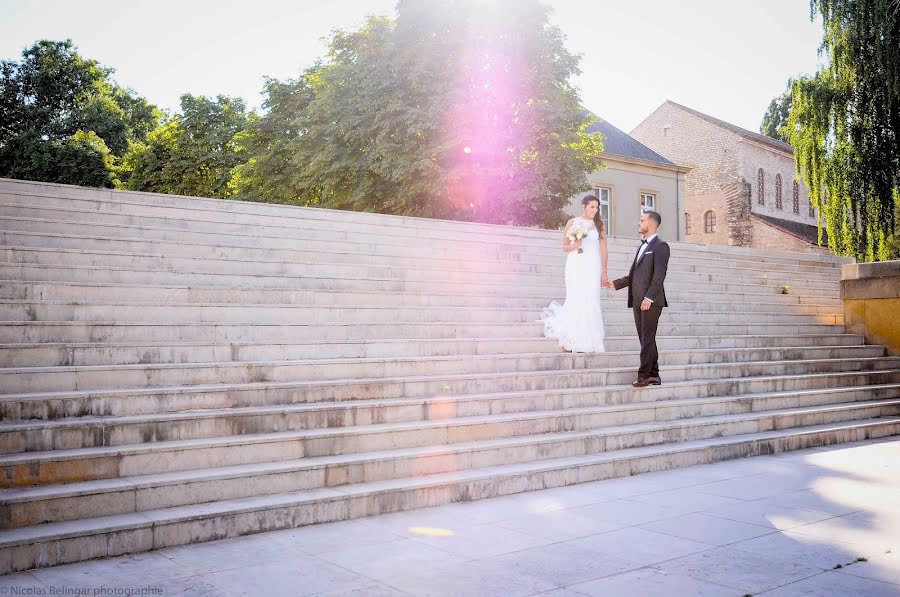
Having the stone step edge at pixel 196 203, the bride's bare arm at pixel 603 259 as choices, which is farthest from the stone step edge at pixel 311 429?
the stone step edge at pixel 196 203

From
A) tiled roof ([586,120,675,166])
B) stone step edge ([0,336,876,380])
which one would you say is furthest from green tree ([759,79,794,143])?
stone step edge ([0,336,876,380])

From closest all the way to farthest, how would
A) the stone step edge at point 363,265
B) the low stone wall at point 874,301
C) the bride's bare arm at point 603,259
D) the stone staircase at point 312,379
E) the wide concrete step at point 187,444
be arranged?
the wide concrete step at point 187,444, the stone staircase at point 312,379, the stone step edge at point 363,265, the bride's bare arm at point 603,259, the low stone wall at point 874,301

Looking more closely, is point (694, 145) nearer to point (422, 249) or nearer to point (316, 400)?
point (422, 249)

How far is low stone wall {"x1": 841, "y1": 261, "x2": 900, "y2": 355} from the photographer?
14055 mm

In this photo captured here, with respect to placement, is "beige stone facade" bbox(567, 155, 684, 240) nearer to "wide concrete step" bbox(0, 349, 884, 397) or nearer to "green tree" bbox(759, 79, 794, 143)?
"wide concrete step" bbox(0, 349, 884, 397)

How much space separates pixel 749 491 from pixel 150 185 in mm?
38753

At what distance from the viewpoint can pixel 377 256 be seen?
13.8m

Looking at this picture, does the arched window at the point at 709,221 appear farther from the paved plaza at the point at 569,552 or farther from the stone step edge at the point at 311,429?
the paved plaza at the point at 569,552

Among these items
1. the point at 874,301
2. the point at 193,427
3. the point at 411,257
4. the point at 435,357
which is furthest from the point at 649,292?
the point at 874,301

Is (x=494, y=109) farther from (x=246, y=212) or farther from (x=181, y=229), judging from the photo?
(x=181, y=229)

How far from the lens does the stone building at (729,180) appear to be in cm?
4569

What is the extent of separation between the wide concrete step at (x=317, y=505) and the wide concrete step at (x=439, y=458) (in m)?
0.09

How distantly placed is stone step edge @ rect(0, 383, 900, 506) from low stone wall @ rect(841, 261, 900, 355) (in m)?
3.36

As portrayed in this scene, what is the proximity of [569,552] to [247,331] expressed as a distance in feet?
15.8
